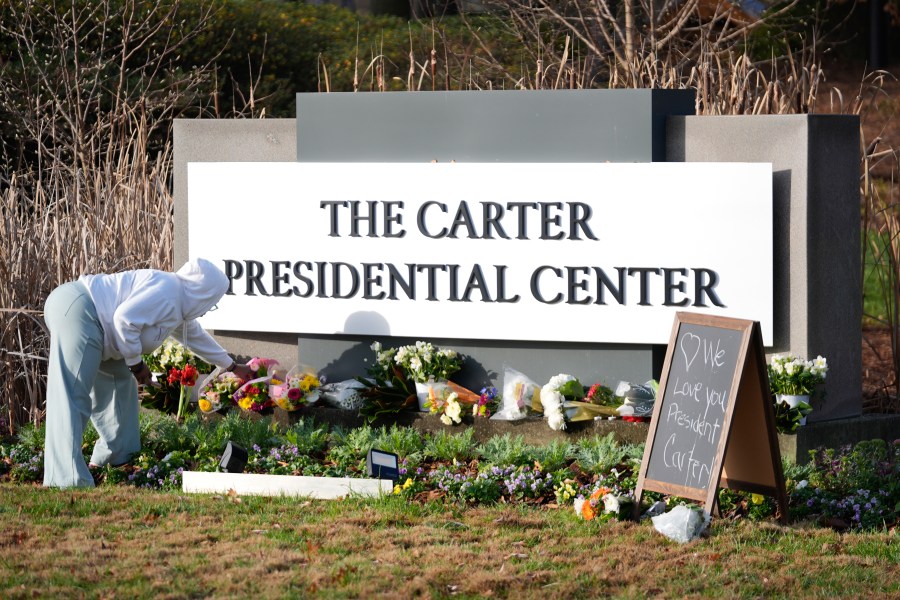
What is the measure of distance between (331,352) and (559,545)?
3049 mm

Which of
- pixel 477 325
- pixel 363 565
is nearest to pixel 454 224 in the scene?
pixel 477 325

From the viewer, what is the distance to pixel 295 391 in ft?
26.1

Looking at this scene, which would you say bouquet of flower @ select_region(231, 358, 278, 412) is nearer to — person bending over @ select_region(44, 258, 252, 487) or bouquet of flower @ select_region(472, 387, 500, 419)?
person bending over @ select_region(44, 258, 252, 487)

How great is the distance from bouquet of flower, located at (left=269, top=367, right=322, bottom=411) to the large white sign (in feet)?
1.33

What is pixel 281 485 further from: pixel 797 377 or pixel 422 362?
pixel 797 377

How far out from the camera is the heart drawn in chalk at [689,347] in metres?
6.17

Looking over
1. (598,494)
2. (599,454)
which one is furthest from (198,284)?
(598,494)

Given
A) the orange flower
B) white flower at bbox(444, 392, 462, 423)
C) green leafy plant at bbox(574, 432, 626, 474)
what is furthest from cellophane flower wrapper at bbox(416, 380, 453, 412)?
the orange flower

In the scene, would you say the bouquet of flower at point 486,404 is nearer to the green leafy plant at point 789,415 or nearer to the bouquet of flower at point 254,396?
the bouquet of flower at point 254,396

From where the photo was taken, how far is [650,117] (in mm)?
7484

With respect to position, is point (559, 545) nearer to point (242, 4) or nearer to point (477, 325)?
point (477, 325)

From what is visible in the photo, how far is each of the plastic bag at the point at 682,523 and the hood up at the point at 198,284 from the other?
110 inches

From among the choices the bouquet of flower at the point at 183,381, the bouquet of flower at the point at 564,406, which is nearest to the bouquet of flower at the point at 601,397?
the bouquet of flower at the point at 564,406

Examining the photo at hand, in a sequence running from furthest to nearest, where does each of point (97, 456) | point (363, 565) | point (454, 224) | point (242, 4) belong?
point (242, 4)
point (454, 224)
point (97, 456)
point (363, 565)
